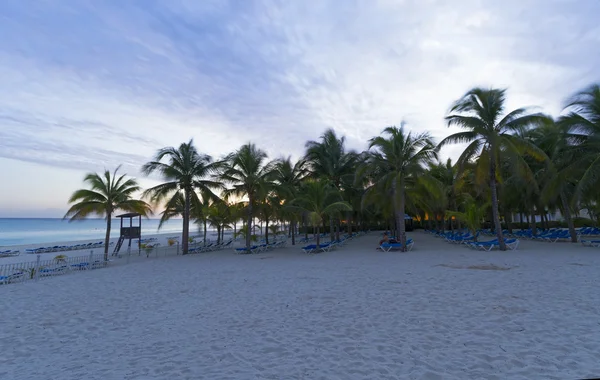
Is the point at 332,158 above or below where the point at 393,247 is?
above

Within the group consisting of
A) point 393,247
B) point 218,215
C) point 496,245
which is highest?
point 218,215

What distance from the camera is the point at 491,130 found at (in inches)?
604

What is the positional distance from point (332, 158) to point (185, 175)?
1084 centimetres

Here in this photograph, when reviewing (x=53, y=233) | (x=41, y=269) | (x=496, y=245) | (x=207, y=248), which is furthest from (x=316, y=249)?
(x=53, y=233)

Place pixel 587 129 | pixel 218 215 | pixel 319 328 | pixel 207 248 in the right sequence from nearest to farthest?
pixel 319 328, pixel 587 129, pixel 207 248, pixel 218 215

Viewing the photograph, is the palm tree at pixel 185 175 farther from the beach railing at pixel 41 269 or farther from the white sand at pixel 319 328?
the white sand at pixel 319 328

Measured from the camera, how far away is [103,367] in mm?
4039

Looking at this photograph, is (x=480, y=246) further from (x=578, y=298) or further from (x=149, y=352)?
(x=149, y=352)

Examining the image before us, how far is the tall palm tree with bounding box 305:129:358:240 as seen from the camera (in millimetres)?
24016

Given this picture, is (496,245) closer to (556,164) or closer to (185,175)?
(556,164)

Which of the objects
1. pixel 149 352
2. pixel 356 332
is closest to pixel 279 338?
pixel 356 332

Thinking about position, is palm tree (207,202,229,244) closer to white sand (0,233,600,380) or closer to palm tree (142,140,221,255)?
palm tree (142,140,221,255)

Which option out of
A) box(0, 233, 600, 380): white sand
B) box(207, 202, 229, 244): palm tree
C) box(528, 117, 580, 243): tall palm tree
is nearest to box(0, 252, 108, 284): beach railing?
box(0, 233, 600, 380): white sand

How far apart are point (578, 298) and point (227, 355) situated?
22.5 ft
